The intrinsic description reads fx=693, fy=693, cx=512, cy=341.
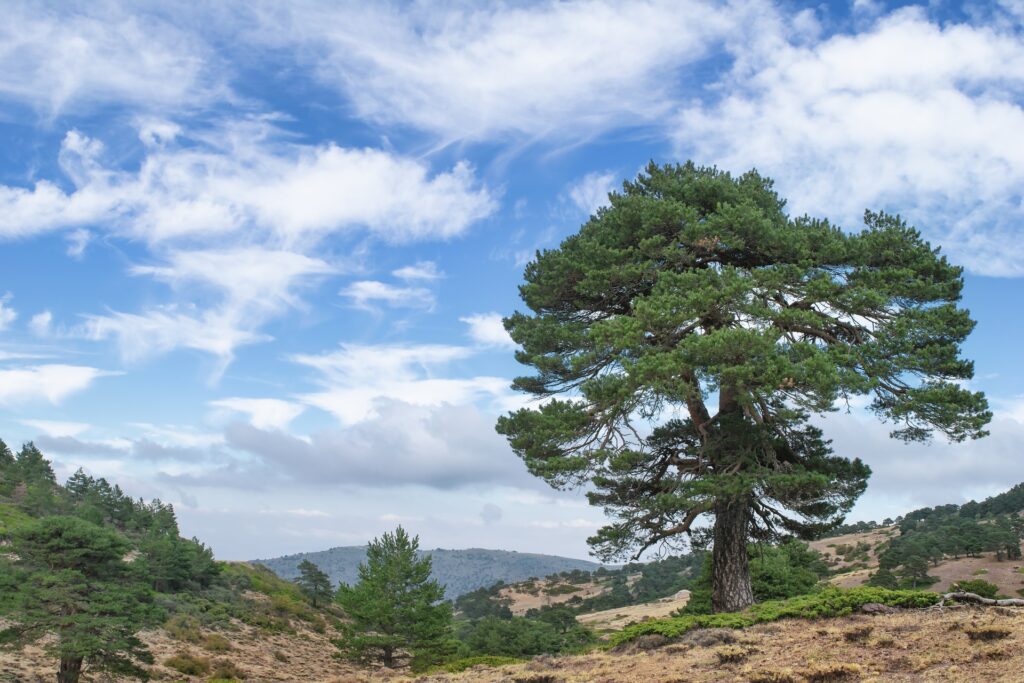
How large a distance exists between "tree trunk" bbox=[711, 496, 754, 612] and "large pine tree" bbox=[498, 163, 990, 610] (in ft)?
0.12

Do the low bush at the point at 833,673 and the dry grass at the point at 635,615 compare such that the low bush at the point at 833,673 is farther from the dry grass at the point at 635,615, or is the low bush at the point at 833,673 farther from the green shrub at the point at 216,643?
the dry grass at the point at 635,615

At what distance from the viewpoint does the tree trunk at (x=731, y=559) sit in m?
16.2

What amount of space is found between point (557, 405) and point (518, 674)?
6293 millimetres

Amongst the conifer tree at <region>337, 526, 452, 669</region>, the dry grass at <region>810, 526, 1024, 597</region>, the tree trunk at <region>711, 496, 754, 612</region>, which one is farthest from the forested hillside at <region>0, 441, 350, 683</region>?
the dry grass at <region>810, 526, 1024, 597</region>

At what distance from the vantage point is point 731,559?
16.4 metres

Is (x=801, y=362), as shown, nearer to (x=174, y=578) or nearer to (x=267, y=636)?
(x=267, y=636)

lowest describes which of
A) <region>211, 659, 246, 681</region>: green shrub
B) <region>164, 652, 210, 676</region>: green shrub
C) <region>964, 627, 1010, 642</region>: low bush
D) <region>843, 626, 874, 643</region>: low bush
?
<region>211, 659, 246, 681</region>: green shrub

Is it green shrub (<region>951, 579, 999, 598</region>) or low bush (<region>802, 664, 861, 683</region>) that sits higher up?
green shrub (<region>951, 579, 999, 598</region>)

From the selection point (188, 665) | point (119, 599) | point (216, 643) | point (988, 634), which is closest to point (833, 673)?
point (988, 634)

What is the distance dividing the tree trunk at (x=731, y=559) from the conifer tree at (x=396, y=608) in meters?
15.0

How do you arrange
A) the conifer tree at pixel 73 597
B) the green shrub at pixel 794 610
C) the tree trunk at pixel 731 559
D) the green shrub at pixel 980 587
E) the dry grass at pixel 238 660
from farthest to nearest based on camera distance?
the dry grass at pixel 238 660
the conifer tree at pixel 73 597
the tree trunk at pixel 731 559
the green shrub at pixel 980 587
the green shrub at pixel 794 610

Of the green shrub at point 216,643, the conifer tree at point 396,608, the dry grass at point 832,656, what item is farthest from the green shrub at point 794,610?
the green shrub at point 216,643

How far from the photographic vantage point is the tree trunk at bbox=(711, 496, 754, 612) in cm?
1620

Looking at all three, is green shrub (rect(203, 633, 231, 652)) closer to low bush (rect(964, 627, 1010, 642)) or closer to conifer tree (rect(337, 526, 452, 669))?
conifer tree (rect(337, 526, 452, 669))
